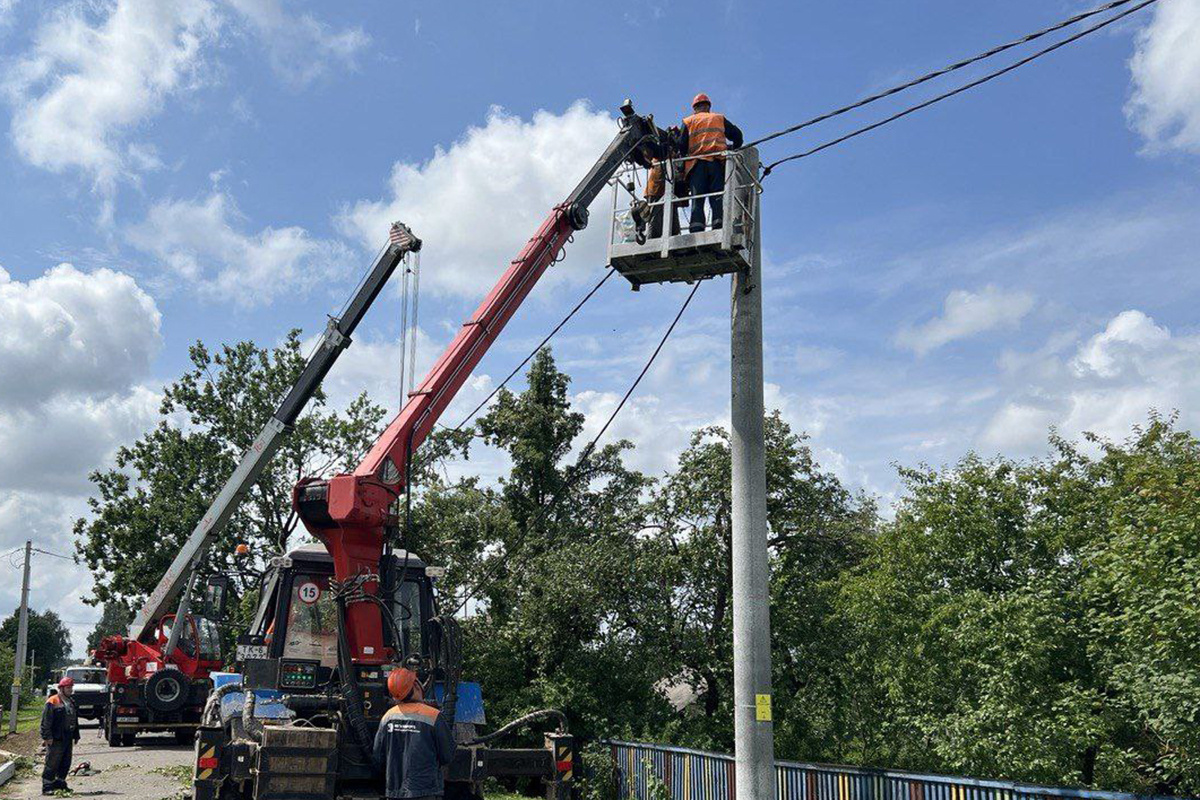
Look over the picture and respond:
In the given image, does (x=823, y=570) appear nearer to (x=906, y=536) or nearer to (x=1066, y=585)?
(x=906, y=536)

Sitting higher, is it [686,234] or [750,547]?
[686,234]

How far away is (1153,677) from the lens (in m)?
10.8

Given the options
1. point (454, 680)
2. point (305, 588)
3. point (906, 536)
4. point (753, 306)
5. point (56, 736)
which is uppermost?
point (753, 306)

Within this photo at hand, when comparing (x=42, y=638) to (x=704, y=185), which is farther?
(x=42, y=638)

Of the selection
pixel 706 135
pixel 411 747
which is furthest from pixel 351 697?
pixel 706 135

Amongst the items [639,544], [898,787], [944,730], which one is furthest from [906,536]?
[898,787]

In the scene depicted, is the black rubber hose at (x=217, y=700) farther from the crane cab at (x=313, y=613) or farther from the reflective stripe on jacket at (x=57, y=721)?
the reflective stripe on jacket at (x=57, y=721)

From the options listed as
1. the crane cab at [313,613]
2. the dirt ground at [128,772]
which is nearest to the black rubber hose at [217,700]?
the crane cab at [313,613]

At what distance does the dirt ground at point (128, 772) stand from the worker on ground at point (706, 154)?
332 inches

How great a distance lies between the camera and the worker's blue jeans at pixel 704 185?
10.4 meters

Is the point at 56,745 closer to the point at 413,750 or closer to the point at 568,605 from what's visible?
the point at 568,605

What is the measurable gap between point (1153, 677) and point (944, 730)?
171 inches

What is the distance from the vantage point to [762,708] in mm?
9172

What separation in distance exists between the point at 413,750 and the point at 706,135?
6854 mm
